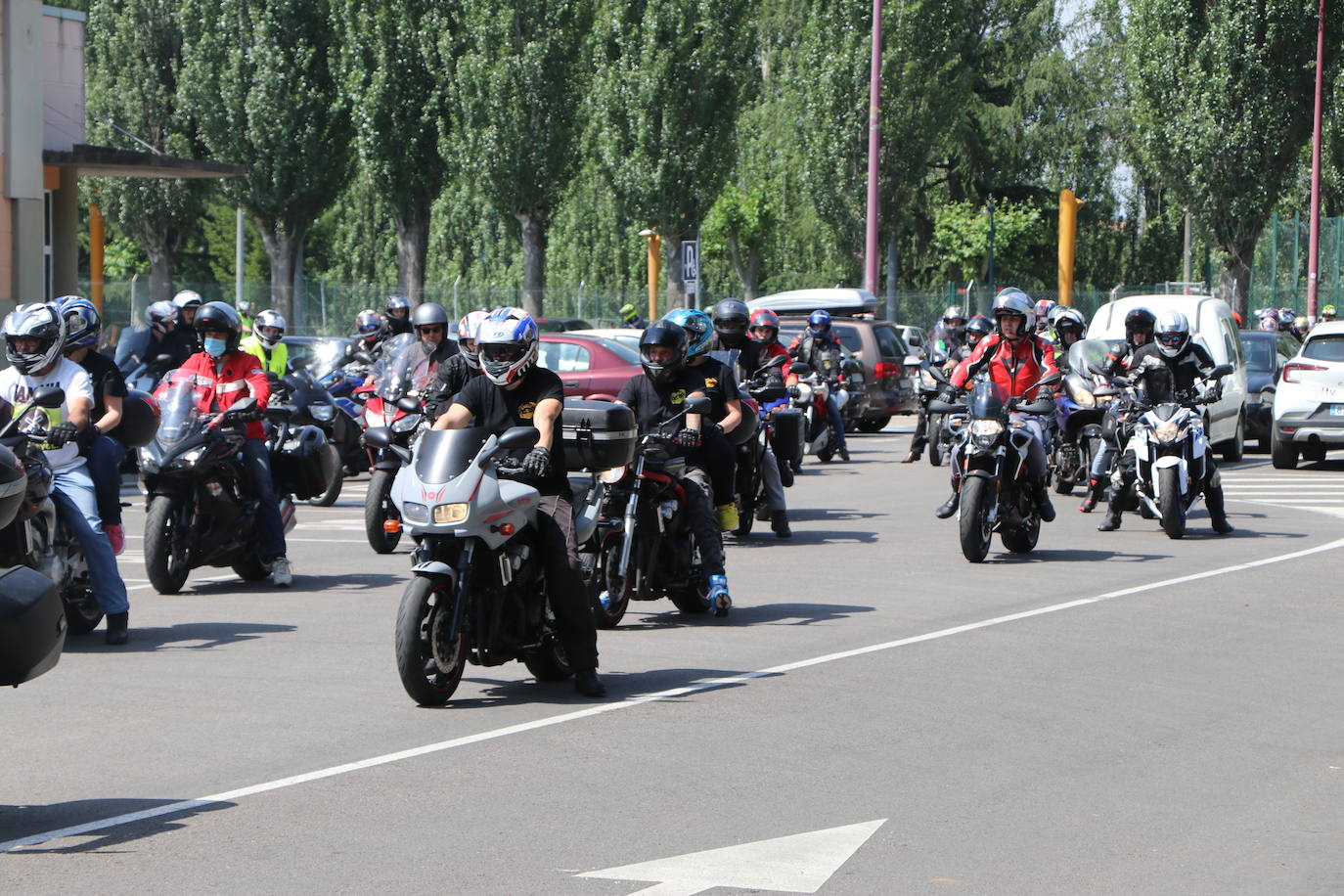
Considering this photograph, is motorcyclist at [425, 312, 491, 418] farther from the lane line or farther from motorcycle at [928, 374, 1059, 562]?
motorcycle at [928, 374, 1059, 562]

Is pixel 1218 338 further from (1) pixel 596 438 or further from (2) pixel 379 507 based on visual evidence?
(1) pixel 596 438

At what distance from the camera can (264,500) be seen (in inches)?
484

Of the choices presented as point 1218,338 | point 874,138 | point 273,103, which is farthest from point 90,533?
point 273,103

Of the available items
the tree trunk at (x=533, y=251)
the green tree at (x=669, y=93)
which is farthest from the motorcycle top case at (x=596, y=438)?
the tree trunk at (x=533, y=251)

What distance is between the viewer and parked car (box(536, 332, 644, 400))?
906 inches

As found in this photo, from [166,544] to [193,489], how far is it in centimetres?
37

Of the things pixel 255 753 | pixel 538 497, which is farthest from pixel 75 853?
pixel 538 497

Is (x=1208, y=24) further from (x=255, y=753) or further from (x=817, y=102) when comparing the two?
(x=255, y=753)

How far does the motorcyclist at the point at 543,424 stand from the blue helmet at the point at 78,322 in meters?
2.71

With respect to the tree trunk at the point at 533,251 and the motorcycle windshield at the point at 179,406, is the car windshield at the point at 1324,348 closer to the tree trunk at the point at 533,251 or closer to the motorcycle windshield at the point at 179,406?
the motorcycle windshield at the point at 179,406

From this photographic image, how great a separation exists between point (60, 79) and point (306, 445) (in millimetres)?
20116

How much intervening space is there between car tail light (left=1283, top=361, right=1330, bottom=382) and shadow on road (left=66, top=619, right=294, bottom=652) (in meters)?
15.4

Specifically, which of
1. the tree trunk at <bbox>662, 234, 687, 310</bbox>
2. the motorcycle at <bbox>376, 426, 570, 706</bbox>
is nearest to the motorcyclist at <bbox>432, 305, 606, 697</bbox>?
the motorcycle at <bbox>376, 426, 570, 706</bbox>

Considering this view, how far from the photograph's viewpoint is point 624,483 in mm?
10633
